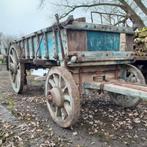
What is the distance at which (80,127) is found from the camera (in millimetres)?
4652

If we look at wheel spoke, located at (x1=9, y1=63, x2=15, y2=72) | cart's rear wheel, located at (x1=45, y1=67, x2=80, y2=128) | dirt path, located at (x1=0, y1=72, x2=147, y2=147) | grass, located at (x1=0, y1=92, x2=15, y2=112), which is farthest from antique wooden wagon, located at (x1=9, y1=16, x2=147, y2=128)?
wheel spoke, located at (x1=9, y1=63, x2=15, y2=72)

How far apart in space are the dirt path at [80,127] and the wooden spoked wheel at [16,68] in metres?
0.72

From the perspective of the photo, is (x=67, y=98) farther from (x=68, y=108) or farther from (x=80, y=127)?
(x=80, y=127)

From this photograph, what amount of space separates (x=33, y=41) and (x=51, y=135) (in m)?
2.60

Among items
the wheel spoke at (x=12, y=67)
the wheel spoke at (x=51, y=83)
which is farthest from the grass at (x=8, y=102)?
→ the wheel spoke at (x=51, y=83)

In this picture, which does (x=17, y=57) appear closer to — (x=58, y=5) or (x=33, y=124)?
(x=33, y=124)

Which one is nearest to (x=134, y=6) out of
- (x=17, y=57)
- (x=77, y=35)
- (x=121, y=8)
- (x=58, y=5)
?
(x=121, y=8)

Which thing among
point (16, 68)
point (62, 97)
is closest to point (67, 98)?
point (62, 97)

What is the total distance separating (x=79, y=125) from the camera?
4754mm

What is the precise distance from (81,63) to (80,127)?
1.16m

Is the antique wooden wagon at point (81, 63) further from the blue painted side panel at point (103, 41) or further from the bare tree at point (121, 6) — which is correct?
the bare tree at point (121, 6)

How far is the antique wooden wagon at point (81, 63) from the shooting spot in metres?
4.27

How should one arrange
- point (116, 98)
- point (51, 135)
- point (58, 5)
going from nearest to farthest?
1. point (51, 135)
2. point (116, 98)
3. point (58, 5)

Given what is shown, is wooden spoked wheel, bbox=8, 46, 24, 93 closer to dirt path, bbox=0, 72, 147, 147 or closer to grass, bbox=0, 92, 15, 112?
grass, bbox=0, 92, 15, 112
